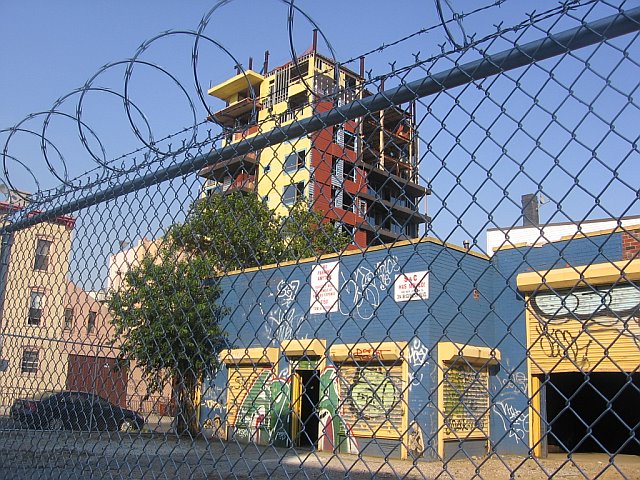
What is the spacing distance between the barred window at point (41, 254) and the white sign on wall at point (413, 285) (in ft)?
8.62

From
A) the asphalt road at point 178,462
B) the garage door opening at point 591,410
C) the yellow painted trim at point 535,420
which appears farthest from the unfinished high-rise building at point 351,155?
the garage door opening at point 591,410

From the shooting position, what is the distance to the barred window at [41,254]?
4.96m

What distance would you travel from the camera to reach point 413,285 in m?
2.28

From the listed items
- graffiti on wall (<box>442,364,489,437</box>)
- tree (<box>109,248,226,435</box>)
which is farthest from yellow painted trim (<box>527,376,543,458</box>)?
tree (<box>109,248,226,435</box>)

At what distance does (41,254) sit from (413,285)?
3.75 meters

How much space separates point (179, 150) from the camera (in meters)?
3.48

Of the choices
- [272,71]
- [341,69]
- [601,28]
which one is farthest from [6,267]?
[272,71]

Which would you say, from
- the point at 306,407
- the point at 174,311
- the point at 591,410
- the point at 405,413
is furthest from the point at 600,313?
the point at 591,410

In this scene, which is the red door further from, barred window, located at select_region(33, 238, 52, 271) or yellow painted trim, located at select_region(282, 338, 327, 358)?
yellow painted trim, located at select_region(282, 338, 327, 358)

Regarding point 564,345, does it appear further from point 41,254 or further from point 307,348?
point 307,348

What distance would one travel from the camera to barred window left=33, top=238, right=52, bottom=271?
16.3 ft

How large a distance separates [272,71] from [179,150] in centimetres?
3860

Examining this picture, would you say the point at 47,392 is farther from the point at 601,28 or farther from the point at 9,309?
the point at 601,28

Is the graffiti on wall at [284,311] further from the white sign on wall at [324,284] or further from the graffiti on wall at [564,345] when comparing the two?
the graffiti on wall at [564,345]
